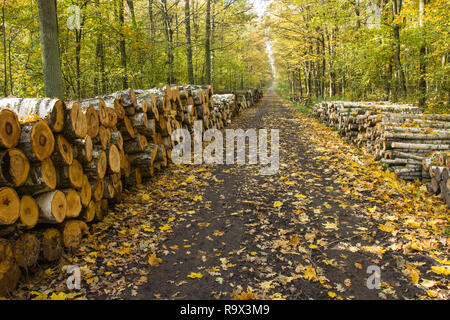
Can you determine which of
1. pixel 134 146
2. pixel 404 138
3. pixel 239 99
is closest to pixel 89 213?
pixel 134 146

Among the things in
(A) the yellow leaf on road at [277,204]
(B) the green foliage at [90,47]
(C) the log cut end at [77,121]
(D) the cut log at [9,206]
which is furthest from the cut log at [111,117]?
(B) the green foliage at [90,47]

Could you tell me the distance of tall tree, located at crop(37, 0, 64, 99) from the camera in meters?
6.98

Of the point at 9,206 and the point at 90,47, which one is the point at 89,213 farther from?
the point at 90,47

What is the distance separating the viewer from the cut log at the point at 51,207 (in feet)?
11.4

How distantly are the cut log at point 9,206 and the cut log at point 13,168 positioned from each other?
0.09 meters

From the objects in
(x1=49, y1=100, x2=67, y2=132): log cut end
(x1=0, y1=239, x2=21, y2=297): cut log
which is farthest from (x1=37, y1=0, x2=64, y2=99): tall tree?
(x1=0, y1=239, x2=21, y2=297): cut log

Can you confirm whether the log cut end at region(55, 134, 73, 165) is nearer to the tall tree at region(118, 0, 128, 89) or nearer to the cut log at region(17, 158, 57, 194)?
the cut log at region(17, 158, 57, 194)

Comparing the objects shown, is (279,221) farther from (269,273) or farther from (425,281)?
(425,281)

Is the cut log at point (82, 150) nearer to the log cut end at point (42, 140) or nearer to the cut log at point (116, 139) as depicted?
the log cut end at point (42, 140)

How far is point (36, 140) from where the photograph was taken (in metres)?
3.44

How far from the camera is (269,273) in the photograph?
3.43 metres

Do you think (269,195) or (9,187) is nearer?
(9,187)
